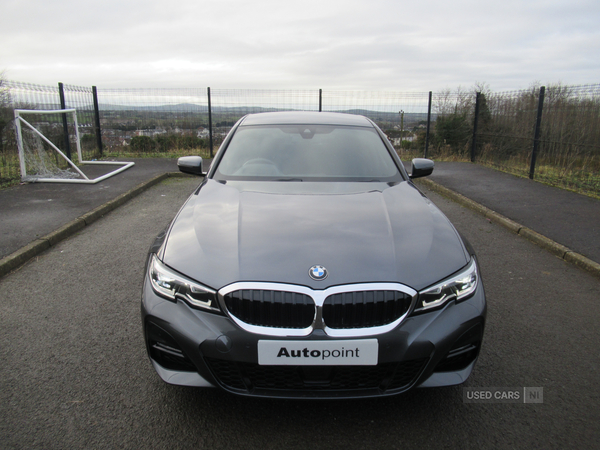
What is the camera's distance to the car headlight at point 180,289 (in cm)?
203

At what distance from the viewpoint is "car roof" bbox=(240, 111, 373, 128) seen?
3.98m

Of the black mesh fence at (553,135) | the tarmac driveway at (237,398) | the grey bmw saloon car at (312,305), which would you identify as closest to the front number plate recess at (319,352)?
the grey bmw saloon car at (312,305)

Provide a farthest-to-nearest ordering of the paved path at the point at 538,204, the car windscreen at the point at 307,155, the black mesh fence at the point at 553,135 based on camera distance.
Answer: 1. the black mesh fence at the point at 553,135
2. the paved path at the point at 538,204
3. the car windscreen at the point at 307,155

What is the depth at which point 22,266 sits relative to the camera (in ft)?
14.9

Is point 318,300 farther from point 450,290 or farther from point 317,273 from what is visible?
point 450,290

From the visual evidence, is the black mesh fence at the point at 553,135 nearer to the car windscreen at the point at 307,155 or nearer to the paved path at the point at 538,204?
the paved path at the point at 538,204

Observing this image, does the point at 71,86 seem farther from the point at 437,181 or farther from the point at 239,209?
the point at 239,209

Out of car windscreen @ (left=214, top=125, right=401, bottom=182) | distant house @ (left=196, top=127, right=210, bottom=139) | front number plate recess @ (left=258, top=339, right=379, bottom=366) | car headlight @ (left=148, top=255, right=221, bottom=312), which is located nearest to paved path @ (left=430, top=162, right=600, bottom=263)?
car windscreen @ (left=214, top=125, right=401, bottom=182)

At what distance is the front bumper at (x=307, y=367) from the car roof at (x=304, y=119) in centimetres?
230

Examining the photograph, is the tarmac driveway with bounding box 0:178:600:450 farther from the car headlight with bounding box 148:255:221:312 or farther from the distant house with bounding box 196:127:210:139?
the distant house with bounding box 196:127:210:139

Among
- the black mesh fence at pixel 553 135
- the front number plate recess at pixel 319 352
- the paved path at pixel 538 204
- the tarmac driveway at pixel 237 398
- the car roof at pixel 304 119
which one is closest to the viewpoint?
the front number plate recess at pixel 319 352

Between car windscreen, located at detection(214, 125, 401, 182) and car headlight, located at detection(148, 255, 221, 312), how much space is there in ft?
4.29

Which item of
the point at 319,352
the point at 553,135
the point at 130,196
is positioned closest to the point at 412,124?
the point at 553,135

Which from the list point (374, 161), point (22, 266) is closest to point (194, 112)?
point (22, 266)
